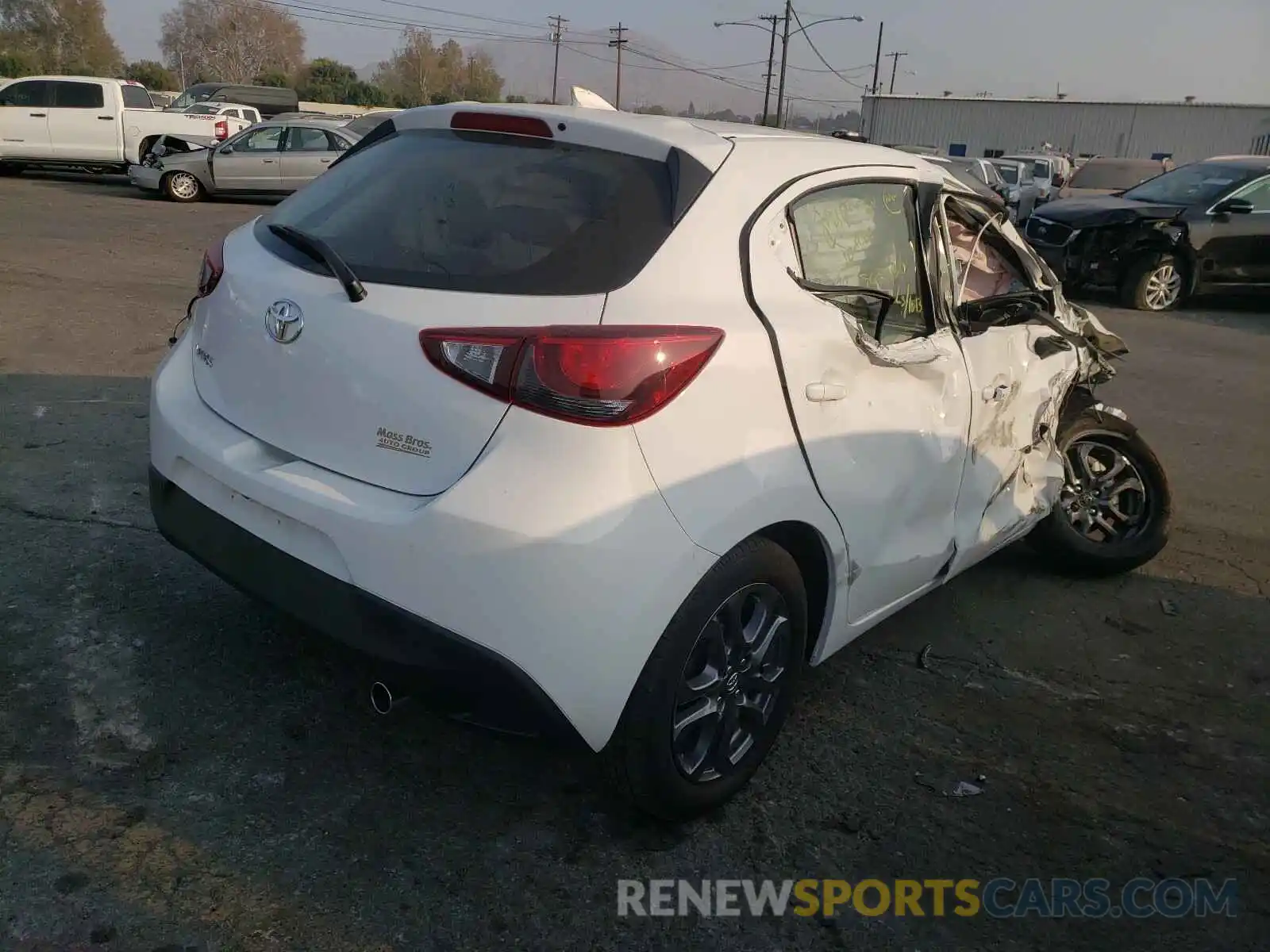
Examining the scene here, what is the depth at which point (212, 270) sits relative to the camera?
3012mm

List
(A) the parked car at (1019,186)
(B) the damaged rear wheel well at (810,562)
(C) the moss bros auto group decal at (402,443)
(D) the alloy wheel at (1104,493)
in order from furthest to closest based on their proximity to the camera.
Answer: (A) the parked car at (1019,186) → (D) the alloy wheel at (1104,493) → (B) the damaged rear wheel well at (810,562) → (C) the moss bros auto group decal at (402,443)

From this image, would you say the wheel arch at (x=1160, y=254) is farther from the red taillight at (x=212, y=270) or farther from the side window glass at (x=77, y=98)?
the side window glass at (x=77, y=98)

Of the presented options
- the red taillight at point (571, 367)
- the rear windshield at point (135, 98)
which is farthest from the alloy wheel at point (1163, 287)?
the rear windshield at point (135, 98)

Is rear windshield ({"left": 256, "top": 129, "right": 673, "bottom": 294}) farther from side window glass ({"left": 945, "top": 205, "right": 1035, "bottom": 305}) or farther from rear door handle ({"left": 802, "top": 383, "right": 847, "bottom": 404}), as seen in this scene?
side window glass ({"left": 945, "top": 205, "right": 1035, "bottom": 305})

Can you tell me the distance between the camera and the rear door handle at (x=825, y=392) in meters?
2.70

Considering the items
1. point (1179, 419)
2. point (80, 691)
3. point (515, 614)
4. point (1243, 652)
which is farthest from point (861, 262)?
point (1179, 419)

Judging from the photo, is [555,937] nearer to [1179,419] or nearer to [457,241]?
[457,241]

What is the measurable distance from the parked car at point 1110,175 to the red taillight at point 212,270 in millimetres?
20332

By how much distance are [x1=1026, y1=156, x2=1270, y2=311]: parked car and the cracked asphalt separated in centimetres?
863

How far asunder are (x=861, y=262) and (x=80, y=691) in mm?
2624

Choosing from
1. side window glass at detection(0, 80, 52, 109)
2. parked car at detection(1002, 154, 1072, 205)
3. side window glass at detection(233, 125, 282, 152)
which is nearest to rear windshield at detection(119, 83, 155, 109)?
side window glass at detection(0, 80, 52, 109)

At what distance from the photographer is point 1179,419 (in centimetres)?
752

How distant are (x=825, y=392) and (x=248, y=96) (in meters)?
36.1

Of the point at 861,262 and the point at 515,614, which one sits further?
the point at 861,262
